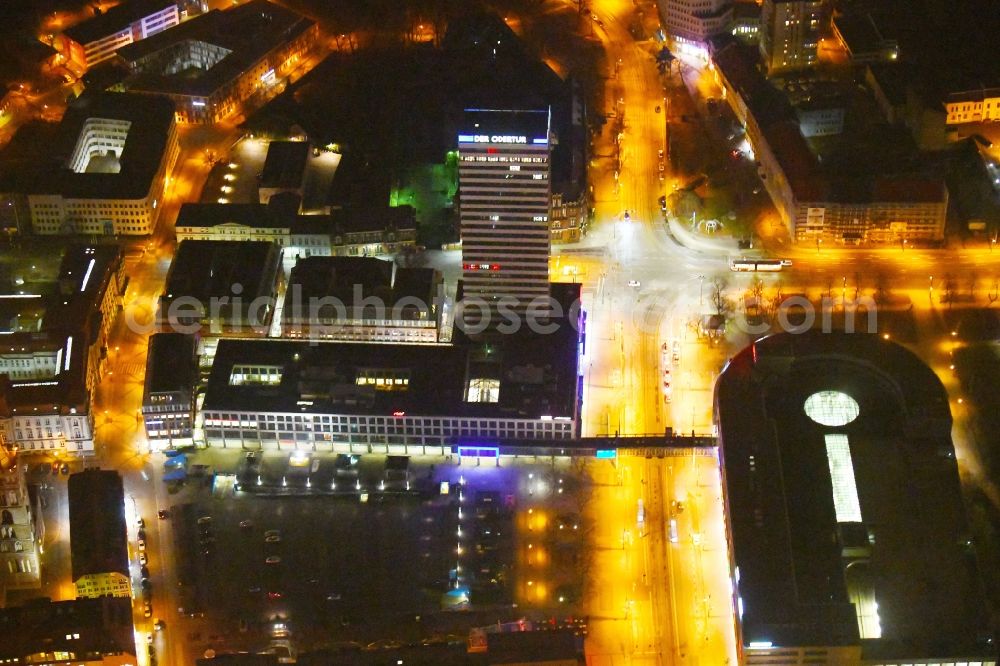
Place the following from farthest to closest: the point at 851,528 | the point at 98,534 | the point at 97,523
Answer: the point at 97,523 < the point at 98,534 < the point at 851,528

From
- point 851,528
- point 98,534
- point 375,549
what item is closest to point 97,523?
point 98,534

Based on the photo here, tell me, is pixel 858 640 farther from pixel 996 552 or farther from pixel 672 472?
pixel 672 472

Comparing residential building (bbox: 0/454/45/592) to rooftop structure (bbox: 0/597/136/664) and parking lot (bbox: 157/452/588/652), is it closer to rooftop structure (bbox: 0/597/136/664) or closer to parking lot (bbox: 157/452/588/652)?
rooftop structure (bbox: 0/597/136/664)

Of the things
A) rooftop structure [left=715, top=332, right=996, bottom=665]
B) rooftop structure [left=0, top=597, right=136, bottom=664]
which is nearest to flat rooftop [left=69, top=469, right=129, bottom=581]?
rooftop structure [left=0, top=597, right=136, bottom=664]

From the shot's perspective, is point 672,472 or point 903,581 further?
point 672,472

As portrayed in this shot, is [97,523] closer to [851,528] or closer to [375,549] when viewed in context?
[375,549]

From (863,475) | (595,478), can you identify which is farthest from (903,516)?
(595,478)
